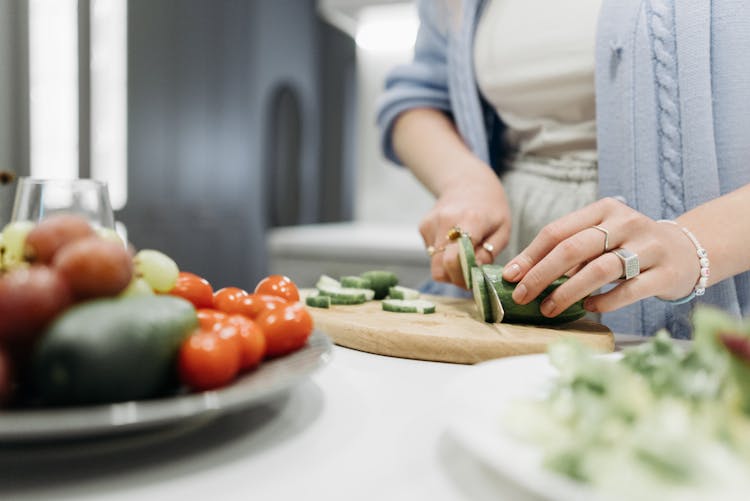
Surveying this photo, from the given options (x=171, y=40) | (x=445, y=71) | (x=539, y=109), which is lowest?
(x=539, y=109)

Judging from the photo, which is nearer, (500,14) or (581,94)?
(581,94)

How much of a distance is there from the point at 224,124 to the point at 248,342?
113 inches

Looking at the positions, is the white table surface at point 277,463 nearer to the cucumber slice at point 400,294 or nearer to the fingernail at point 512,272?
the fingernail at point 512,272

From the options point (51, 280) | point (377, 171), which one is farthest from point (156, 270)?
point (377, 171)

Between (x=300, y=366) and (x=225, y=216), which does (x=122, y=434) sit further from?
(x=225, y=216)

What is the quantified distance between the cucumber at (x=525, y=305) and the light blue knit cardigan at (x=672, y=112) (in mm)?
247

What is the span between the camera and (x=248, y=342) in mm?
510

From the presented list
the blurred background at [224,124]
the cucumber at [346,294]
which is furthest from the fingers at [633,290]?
the blurred background at [224,124]

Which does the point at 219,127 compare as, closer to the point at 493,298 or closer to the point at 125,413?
the point at 493,298

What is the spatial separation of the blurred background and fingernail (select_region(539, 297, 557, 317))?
5.53ft

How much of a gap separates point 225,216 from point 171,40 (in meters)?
0.86

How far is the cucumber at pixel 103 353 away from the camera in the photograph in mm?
394

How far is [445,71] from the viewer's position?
151 centimetres

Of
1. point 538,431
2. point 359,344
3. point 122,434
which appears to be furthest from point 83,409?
point 359,344
